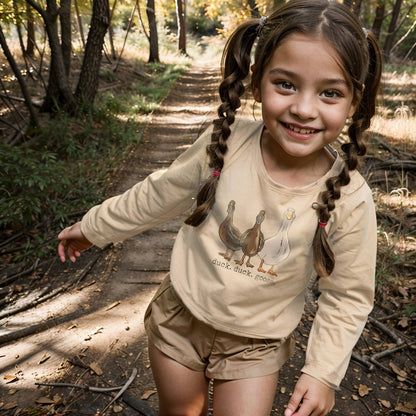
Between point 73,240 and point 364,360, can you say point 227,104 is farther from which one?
point 364,360

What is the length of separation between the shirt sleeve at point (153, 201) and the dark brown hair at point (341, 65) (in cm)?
10

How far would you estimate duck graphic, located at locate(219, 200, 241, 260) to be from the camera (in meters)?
1.40

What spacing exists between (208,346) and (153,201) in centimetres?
61

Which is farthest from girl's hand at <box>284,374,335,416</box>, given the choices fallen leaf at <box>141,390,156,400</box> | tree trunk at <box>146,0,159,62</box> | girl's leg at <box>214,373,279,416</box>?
tree trunk at <box>146,0,159,62</box>

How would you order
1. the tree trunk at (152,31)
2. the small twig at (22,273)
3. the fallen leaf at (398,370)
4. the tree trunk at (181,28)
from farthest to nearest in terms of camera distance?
the tree trunk at (181,28), the tree trunk at (152,31), the small twig at (22,273), the fallen leaf at (398,370)

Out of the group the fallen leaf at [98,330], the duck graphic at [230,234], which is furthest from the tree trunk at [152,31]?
the duck graphic at [230,234]

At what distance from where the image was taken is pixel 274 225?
1373 mm

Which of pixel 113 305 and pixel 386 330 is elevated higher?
pixel 113 305

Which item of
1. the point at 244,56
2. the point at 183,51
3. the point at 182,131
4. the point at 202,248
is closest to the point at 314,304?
the point at 202,248

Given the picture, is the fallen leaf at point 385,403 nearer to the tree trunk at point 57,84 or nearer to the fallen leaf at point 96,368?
the fallen leaf at point 96,368

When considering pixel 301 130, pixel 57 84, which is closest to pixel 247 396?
pixel 301 130

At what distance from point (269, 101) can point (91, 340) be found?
216cm

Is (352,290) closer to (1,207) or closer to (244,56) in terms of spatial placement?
(244,56)

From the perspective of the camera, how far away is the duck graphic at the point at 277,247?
136 cm
